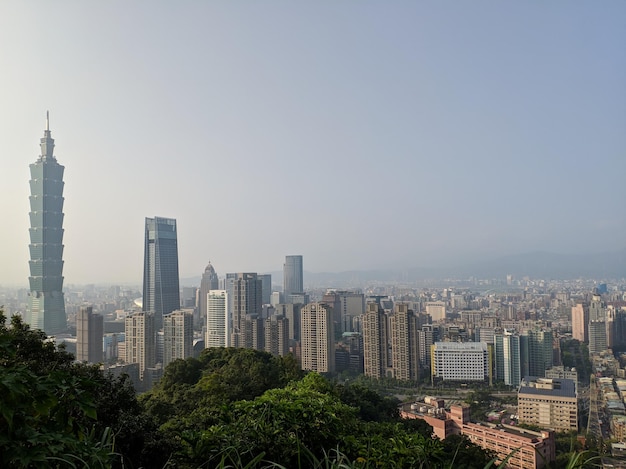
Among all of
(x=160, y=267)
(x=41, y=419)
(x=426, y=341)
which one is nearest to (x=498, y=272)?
(x=426, y=341)

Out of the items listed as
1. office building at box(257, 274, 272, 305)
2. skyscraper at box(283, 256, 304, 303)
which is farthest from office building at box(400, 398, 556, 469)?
skyscraper at box(283, 256, 304, 303)

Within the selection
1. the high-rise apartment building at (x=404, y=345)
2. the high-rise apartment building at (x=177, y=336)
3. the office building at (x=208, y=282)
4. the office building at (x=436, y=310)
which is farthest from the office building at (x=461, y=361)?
the office building at (x=208, y=282)

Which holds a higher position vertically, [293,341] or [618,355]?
[618,355]

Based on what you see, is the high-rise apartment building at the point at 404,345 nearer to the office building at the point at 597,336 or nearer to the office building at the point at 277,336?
the office building at the point at 277,336

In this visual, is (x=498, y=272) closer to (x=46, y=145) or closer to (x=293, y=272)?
(x=293, y=272)

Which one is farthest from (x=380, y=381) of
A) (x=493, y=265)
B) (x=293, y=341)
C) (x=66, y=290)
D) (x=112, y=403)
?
(x=66, y=290)

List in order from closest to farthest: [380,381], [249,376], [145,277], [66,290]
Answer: [249,376] → [380,381] → [66,290] → [145,277]

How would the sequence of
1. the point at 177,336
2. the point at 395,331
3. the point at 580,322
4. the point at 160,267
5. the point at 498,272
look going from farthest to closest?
the point at 160,267 < the point at 498,272 < the point at 177,336 < the point at 395,331 < the point at 580,322

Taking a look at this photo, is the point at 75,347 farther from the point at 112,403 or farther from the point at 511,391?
the point at 112,403
